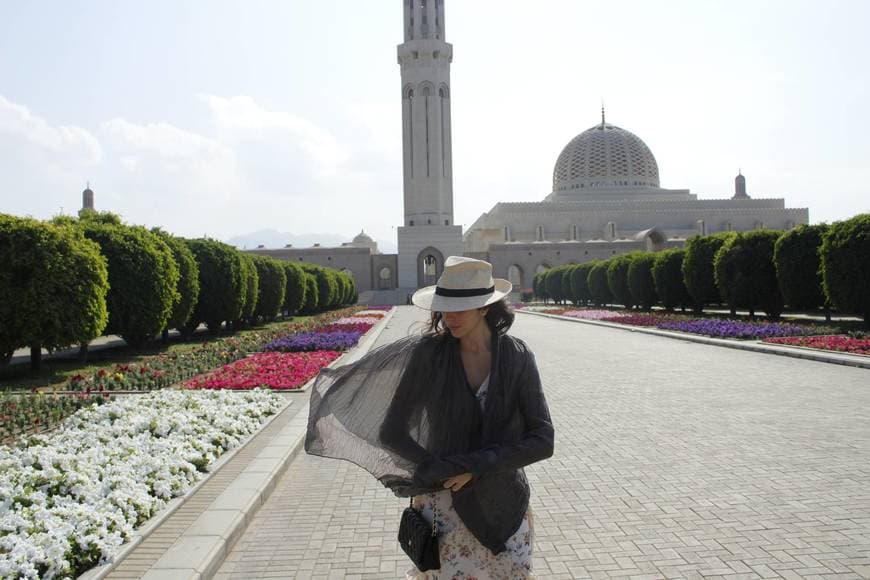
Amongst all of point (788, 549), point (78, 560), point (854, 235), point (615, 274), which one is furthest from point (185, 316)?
point (615, 274)

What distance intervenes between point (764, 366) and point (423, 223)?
140 feet

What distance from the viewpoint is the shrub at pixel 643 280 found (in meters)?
27.1

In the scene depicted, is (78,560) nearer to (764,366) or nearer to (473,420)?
(473,420)

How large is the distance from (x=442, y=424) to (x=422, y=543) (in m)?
0.38

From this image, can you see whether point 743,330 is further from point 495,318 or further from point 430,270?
point 430,270

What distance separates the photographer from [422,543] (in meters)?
2.20

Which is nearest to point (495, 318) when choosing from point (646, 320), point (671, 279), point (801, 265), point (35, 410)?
point (35, 410)

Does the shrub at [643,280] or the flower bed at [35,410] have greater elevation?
the shrub at [643,280]

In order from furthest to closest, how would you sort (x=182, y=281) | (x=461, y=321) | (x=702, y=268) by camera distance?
(x=702, y=268)
(x=182, y=281)
(x=461, y=321)

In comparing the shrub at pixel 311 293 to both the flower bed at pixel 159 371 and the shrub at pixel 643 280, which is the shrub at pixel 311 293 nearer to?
the shrub at pixel 643 280

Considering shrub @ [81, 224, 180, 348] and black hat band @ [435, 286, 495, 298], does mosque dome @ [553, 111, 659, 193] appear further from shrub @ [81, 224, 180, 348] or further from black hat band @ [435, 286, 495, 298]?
black hat band @ [435, 286, 495, 298]

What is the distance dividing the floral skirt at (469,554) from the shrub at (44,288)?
10.2 meters

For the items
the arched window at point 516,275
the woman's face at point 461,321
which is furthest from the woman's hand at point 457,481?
the arched window at point 516,275

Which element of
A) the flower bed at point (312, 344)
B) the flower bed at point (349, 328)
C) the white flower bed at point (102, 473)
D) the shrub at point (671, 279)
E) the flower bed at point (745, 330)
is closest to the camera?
the white flower bed at point (102, 473)
